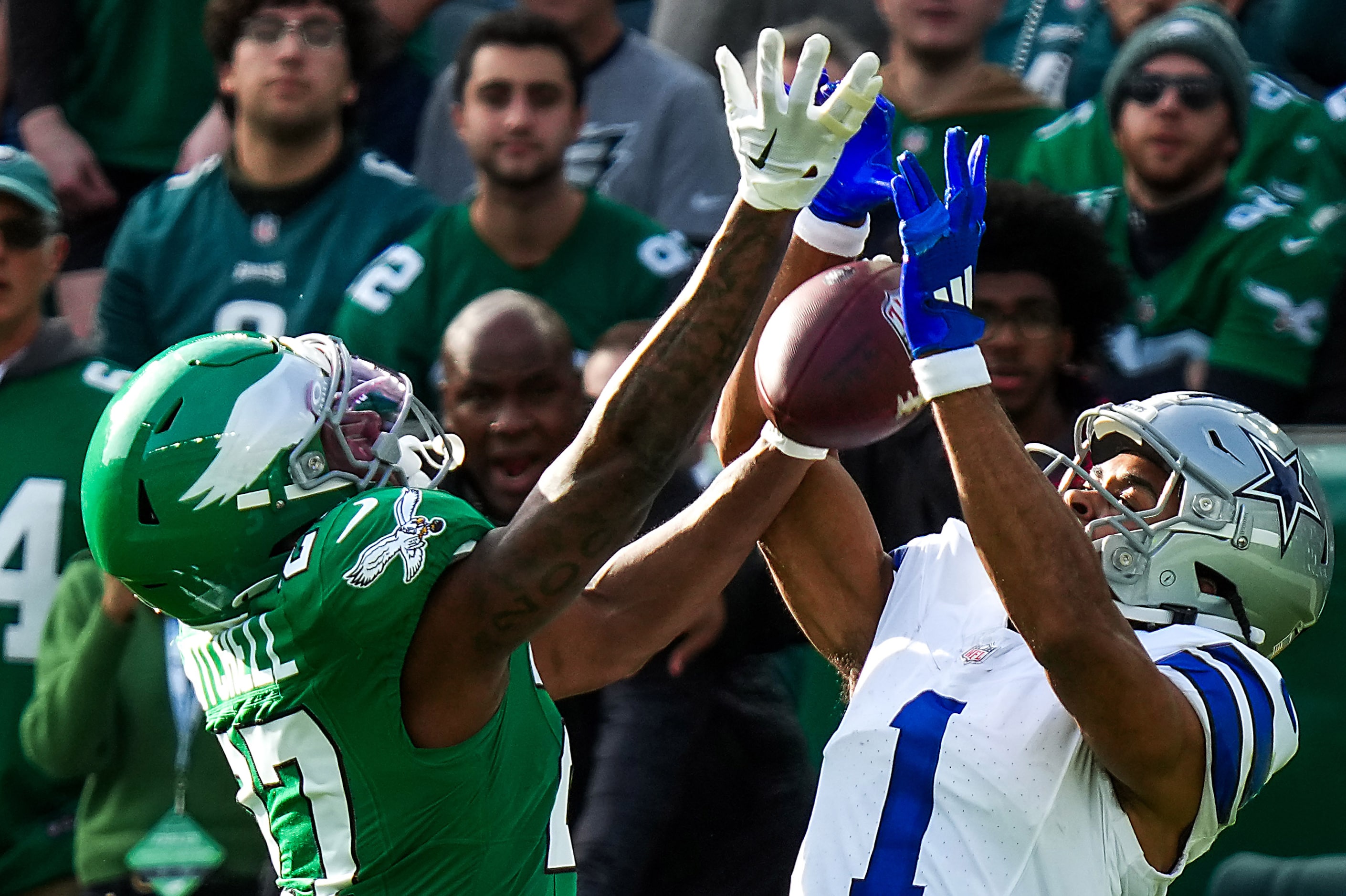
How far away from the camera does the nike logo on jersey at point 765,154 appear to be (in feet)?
9.11

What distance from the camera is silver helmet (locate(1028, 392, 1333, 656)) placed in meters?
3.20

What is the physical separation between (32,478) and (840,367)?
272cm

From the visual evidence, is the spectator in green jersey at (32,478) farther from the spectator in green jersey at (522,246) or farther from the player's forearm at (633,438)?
the player's forearm at (633,438)

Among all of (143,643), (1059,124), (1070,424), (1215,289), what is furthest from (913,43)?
(143,643)

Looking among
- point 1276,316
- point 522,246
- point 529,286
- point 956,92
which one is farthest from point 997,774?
point 956,92

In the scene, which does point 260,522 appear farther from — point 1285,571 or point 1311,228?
point 1311,228

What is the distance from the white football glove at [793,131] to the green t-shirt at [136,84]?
4.40 meters

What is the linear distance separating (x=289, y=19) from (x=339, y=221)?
2.18 feet

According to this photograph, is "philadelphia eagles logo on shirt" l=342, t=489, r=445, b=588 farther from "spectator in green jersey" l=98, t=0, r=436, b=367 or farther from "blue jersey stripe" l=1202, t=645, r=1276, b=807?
"spectator in green jersey" l=98, t=0, r=436, b=367

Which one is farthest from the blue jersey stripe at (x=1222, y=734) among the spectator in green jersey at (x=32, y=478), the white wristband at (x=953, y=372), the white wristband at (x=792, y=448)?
the spectator in green jersey at (x=32, y=478)

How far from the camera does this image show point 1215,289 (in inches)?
201

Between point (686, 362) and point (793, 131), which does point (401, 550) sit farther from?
point (793, 131)

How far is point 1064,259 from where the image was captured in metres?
4.89

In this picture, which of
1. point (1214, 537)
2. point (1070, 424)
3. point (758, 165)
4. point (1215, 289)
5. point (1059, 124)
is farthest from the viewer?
point (1059, 124)
